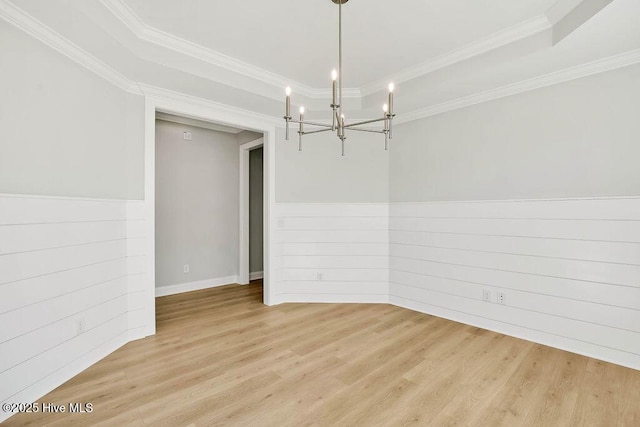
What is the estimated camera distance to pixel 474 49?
2.81 metres

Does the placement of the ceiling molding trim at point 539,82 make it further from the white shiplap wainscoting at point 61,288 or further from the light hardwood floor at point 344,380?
the white shiplap wainscoting at point 61,288

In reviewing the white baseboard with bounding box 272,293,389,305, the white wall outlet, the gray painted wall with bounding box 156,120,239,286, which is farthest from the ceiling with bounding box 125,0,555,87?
the white baseboard with bounding box 272,293,389,305

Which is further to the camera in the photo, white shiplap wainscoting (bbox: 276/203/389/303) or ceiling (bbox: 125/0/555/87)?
white shiplap wainscoting (bbox: 276/203/389/303)

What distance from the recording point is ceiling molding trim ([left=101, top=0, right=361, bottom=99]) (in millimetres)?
2312

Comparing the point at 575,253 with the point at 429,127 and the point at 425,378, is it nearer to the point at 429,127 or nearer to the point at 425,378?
the point at 425,378

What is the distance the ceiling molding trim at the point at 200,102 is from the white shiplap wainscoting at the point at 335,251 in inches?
46.0

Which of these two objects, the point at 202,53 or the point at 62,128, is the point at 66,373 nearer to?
the point at 62,128

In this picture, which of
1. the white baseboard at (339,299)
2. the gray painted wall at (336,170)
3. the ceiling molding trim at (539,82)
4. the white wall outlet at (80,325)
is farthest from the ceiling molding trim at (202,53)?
the white baseboard at (339,299)

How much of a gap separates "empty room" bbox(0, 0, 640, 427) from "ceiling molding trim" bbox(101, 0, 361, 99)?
23 mm

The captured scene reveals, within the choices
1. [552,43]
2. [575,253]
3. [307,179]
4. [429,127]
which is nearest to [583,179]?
[575,253]

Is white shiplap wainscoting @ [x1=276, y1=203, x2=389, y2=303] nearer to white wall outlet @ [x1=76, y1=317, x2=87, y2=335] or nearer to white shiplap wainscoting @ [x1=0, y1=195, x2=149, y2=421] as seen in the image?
white shiplap wainscoting @ [x1=0, y1=195, x2=149, y2=421]

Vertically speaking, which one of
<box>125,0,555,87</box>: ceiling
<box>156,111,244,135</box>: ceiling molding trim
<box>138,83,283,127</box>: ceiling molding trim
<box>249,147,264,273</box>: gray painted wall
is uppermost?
<box>125,0,555,87</box>: ceiling

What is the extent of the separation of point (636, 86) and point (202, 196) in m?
5.19

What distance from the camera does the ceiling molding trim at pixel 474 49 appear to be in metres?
2.45
